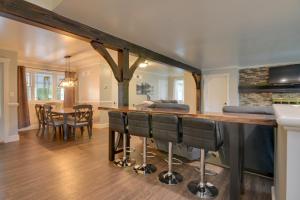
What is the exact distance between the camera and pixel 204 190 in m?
2.10

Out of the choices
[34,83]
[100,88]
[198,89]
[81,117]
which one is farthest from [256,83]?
[34,83]

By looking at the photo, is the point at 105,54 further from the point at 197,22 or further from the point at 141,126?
the point at 197,22

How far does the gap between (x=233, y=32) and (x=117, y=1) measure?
213 centimetres

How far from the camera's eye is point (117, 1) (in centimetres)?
208

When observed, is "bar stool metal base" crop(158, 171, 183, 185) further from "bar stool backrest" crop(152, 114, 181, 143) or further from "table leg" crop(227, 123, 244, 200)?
"table leg" crop(227, 123, 244, 200)

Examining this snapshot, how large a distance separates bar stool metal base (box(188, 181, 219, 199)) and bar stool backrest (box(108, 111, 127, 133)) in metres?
1.31

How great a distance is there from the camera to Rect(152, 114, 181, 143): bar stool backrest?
7.17 ft

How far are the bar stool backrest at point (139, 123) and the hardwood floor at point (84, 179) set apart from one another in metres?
0.66

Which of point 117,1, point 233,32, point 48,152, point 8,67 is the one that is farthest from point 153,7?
point 8,67

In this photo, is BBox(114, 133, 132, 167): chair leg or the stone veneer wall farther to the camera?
the stone veneer wall

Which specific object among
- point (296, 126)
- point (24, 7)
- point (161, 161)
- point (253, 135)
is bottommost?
point (161, 161)

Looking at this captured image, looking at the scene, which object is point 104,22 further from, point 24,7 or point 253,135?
point 253,135

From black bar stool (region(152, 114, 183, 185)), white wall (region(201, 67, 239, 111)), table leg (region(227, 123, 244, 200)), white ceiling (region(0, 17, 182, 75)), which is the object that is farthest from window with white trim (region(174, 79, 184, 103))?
table leg (region(227, 123, 244, 200))

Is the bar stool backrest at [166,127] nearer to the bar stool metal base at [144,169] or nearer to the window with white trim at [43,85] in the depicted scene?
the bar stool metal base at [144,169]
